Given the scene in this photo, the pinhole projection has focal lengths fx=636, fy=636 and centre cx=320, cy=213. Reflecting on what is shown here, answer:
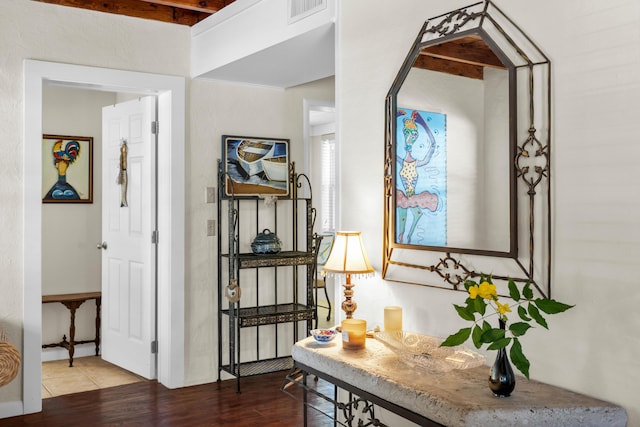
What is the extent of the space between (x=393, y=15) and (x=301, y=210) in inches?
94.6

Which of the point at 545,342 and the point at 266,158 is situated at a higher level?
the point at 266,158

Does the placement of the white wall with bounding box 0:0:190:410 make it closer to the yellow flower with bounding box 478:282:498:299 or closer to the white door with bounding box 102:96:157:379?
the white door with bounding box 102:96:157:379

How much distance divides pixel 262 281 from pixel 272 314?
43 cm

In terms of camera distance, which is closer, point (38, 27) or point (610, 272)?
point (610, 272)

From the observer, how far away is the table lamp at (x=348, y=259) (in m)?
2.92

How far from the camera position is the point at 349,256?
2936 millimetres

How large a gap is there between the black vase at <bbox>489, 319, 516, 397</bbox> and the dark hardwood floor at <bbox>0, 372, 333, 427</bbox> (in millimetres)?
1875

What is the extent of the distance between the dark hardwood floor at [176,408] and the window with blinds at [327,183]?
3.62 m

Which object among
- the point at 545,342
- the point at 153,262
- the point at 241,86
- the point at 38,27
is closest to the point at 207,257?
the point at 153,262

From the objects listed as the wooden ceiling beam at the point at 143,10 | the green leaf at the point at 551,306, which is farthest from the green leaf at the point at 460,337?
the wooden ceiling beam at the point at 143,10

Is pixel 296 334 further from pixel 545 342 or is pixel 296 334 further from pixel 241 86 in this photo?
pixel 545 342

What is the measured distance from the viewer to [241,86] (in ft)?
15.8

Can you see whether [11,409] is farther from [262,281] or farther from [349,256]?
[349,256]

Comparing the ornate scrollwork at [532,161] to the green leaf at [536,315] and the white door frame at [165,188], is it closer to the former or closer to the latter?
the green leaf at [536,315]
